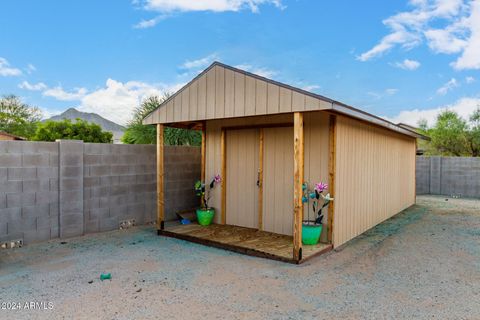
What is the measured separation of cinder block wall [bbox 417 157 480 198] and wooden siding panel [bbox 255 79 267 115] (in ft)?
32.0

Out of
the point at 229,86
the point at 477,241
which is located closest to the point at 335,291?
the point at 229,86

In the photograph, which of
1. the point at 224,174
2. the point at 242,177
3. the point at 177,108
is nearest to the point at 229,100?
the point at 177,108

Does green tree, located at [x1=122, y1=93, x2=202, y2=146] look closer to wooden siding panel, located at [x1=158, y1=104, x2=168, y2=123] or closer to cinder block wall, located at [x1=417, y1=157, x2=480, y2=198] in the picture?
wooden siding panel, located at [x1=158, y1=104, x2=168, y2=123]

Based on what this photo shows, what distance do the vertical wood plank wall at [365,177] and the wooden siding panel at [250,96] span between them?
1.28 meters

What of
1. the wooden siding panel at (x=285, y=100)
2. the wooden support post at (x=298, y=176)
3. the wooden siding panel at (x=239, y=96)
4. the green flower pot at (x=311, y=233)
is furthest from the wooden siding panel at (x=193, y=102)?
the green flower pot at (x=311, y=233)

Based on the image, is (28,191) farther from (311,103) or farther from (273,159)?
(311,103)

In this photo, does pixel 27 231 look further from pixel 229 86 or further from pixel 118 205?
pixel 229 86

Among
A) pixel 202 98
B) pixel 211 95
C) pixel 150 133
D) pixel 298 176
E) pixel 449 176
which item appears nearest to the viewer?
pixel 298 176

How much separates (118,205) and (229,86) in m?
2.87

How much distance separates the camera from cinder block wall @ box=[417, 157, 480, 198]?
35.5ft

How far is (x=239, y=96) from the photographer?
4379mm

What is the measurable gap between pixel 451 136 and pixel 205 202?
49.5 feet

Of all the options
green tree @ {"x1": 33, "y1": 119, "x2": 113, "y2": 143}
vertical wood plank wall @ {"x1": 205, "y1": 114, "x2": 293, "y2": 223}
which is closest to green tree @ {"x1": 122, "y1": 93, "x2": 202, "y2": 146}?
vertical wood plank wall @ {"x1": 205, "y1": 114, "x2": 293, "y2": 223}

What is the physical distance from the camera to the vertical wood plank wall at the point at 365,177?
476 cm
